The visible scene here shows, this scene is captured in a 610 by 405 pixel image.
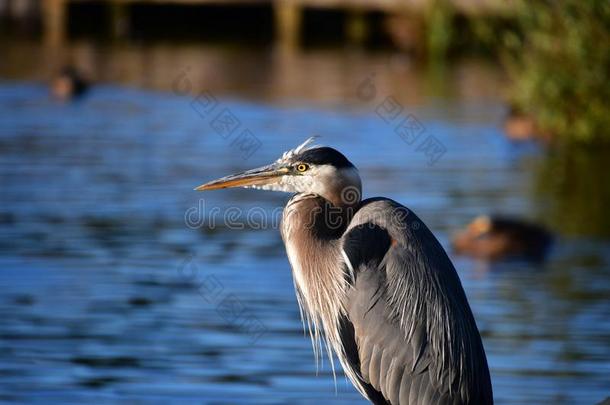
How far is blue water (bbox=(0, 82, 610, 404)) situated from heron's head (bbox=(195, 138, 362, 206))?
183cm

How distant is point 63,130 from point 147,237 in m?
6.91

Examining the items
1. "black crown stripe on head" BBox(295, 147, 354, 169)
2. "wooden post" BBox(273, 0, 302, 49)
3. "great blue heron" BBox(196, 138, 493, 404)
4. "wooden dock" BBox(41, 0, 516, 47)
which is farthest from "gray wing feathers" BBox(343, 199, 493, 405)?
"wooden post" BBox(273, 0, 302, 49)

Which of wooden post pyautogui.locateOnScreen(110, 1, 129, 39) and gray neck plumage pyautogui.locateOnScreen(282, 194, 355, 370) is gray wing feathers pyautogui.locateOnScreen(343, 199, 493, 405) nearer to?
gray neck plumage pyautogui.locateOnScreen(282, 194, 355, 370)

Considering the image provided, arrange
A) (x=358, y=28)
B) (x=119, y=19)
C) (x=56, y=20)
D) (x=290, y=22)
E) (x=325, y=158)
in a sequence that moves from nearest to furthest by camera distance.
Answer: (x=325, y=158) → (x=290, y=22) → (x=56, y=20) → (x=358, y=28) → (x=119, y=19)

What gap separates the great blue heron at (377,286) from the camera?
19.4 feet

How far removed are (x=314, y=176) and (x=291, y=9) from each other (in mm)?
25524

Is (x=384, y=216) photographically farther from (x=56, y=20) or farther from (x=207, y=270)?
(x=56, y=20)

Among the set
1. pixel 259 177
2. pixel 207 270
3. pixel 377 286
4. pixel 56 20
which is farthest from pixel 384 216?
pixel 56 20

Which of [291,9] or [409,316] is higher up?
[291,9]

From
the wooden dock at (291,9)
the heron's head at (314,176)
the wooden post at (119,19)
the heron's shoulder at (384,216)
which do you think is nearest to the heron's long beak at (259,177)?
the heron's head at (314,176)

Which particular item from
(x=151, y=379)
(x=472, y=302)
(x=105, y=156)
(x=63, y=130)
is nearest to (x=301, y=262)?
(x=151, y=379)

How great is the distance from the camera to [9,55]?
2670cm

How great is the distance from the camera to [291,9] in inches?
1231

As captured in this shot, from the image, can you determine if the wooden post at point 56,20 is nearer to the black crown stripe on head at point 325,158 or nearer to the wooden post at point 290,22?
the wooden post at point 290,22
